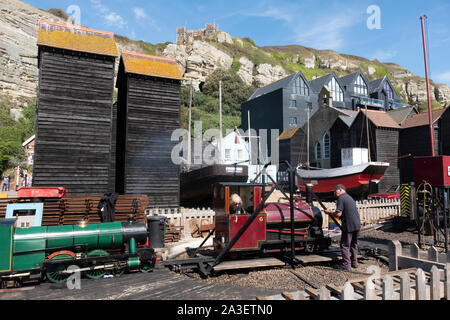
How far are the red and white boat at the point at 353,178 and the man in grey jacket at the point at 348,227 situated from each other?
1747cm

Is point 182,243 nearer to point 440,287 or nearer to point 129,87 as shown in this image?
point 440,287

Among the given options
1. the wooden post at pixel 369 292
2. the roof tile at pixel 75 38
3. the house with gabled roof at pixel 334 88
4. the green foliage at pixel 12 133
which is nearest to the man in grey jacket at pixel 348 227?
the wooden post at pixel 369 292

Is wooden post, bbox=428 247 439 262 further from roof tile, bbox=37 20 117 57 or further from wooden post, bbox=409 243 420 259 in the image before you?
roof tile, bbox=37 20 117 57

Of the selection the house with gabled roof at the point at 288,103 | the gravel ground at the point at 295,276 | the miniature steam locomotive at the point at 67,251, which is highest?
the house with gabled roof at the point at 288,103

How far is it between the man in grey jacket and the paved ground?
8.44 ft

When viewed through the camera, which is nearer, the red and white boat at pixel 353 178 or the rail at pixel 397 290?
the rail at pixel 397 290

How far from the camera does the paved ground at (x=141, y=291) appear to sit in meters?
5.52

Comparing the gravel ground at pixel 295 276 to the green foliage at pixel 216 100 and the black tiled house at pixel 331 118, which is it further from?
the green foliage at pixel 216 100

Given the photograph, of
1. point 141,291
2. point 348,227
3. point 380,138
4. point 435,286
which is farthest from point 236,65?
point 435,286

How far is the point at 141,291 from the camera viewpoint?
231 inches

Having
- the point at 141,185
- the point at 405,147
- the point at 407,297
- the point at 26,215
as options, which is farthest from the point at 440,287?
the point at 405,147

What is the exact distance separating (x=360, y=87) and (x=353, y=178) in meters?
32.8
